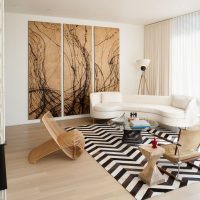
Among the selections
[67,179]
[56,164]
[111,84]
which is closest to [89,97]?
[111,84]

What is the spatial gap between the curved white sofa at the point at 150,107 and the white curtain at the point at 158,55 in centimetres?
74

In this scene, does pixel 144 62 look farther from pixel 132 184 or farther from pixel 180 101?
pixel 132 184

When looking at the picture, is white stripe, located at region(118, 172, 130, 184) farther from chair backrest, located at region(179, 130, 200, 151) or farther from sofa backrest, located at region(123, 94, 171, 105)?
sofa backrest, located at region(123, 94, 171, 105)

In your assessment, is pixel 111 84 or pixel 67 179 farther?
pixel 111 84

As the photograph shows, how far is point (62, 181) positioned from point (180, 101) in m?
3.74

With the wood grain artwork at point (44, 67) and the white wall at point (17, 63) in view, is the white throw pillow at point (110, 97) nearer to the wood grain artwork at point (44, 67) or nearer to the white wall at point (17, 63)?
the wood grain artwork at point (44, 67)

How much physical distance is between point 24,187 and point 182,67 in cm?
496

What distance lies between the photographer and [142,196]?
2688 mm

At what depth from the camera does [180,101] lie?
5.69 metres

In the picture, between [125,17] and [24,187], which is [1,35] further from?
[125,17]

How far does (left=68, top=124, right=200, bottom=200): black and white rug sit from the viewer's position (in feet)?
9.47

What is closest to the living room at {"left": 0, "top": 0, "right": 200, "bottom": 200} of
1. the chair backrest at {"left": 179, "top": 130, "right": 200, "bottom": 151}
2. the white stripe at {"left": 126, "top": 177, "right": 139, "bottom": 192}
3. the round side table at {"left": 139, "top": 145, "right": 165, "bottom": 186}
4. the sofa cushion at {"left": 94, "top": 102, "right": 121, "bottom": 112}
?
the sofa cushion at {"left": 94, "top": 102, "right": 121, "bottom": 112}

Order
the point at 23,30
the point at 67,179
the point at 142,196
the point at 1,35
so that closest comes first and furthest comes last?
the point at 1,35
the point at 142,196
the point at 67,179
the point at 23,30

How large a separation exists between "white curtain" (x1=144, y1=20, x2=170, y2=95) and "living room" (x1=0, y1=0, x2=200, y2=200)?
0.03 m
